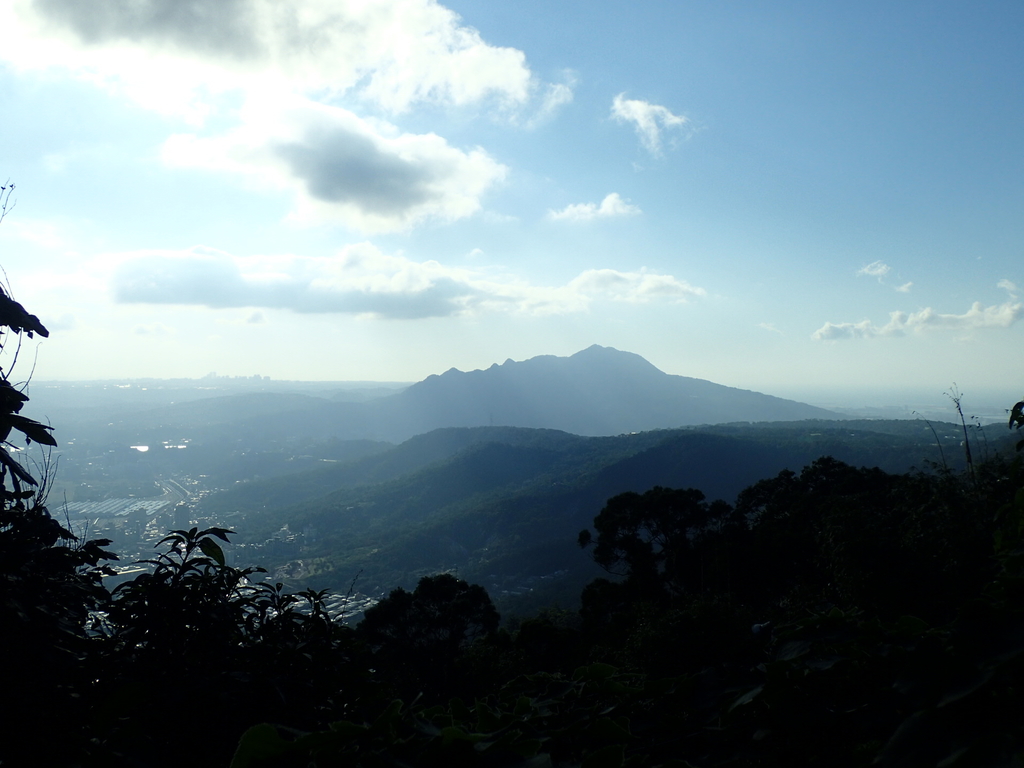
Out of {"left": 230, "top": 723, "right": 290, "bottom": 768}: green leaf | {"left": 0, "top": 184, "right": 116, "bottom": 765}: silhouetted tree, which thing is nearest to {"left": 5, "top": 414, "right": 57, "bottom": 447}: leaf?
{"left": 0, "top": 184, "right": 116, "bottom": 765}: silhouetted tree

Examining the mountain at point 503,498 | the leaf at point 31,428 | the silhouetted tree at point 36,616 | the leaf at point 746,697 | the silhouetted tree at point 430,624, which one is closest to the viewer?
the leaf at point 746,697

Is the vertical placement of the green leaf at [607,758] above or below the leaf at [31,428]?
below

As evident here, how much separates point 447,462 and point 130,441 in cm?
9437

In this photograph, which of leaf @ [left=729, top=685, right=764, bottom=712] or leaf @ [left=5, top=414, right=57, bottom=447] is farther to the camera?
leaf @ [left=5, top=414, right=57, bottom=447]

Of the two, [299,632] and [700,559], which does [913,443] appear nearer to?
[700,559]

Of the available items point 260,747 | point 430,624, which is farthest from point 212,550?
point 430,624

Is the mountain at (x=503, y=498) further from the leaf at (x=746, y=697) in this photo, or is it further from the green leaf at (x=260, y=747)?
the green leaf at (x=260, y=747)

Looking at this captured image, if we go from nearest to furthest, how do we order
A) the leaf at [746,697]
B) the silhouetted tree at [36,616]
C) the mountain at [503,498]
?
the leaf at [746,697]
the silhouetted tree at [36,616]
the mountain at [503,498]

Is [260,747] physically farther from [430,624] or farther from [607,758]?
[430,624]

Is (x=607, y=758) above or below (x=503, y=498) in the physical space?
above

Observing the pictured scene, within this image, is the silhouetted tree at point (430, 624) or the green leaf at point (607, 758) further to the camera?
the silhouetted tree at point (430, 624)

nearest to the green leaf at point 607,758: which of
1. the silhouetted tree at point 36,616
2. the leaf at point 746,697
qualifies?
the leaf at point 746,697

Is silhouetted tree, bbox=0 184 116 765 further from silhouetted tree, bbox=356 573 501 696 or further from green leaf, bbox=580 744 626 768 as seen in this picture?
silhouetted tree, bbox=356 573 501 696

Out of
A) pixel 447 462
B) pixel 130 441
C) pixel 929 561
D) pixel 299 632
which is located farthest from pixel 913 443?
pixel 130 441
